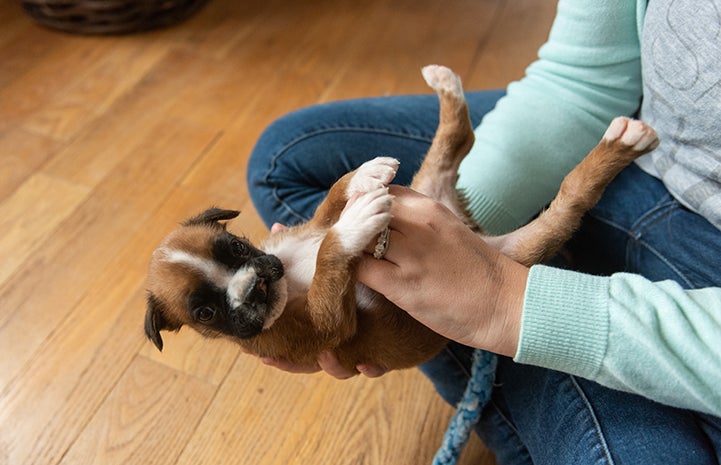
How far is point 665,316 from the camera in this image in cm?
91

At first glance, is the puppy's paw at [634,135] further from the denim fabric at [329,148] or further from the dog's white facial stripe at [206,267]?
the dog's white facial stripe at [206,267]

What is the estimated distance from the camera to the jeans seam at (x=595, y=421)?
3.32 ft

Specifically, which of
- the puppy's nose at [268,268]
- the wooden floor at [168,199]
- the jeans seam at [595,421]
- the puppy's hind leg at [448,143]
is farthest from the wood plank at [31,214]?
the jeans seam at [595,421]

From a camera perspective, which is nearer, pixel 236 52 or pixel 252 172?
pixel 252 172

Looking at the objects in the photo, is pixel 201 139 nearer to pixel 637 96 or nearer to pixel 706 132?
pixel 637 96

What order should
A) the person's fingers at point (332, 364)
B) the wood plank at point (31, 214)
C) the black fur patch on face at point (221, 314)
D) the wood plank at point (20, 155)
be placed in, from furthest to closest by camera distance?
1. the wood plank at point (20, 155)
2. the wood plank at point (31, 214)
3. the person's fingers at point (332, 364)
4. the black fur patch on face at point (221, 314)

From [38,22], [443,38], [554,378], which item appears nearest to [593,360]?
[554,378]

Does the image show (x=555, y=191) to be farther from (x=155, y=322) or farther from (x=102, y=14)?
(x=102, y=14)

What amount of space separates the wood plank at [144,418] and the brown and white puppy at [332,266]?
1.53 ft

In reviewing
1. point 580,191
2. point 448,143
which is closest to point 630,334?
point 580,191

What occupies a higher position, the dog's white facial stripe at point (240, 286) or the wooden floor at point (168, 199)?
the dog's white facial stripe at point (240, 286)

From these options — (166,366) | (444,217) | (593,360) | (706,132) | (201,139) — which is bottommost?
(166,366)

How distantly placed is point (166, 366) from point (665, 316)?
129cm

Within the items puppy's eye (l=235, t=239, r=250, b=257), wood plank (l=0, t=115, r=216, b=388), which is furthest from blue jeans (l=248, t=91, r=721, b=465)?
wood plank (l=0, t=115, r=216, b=388)
